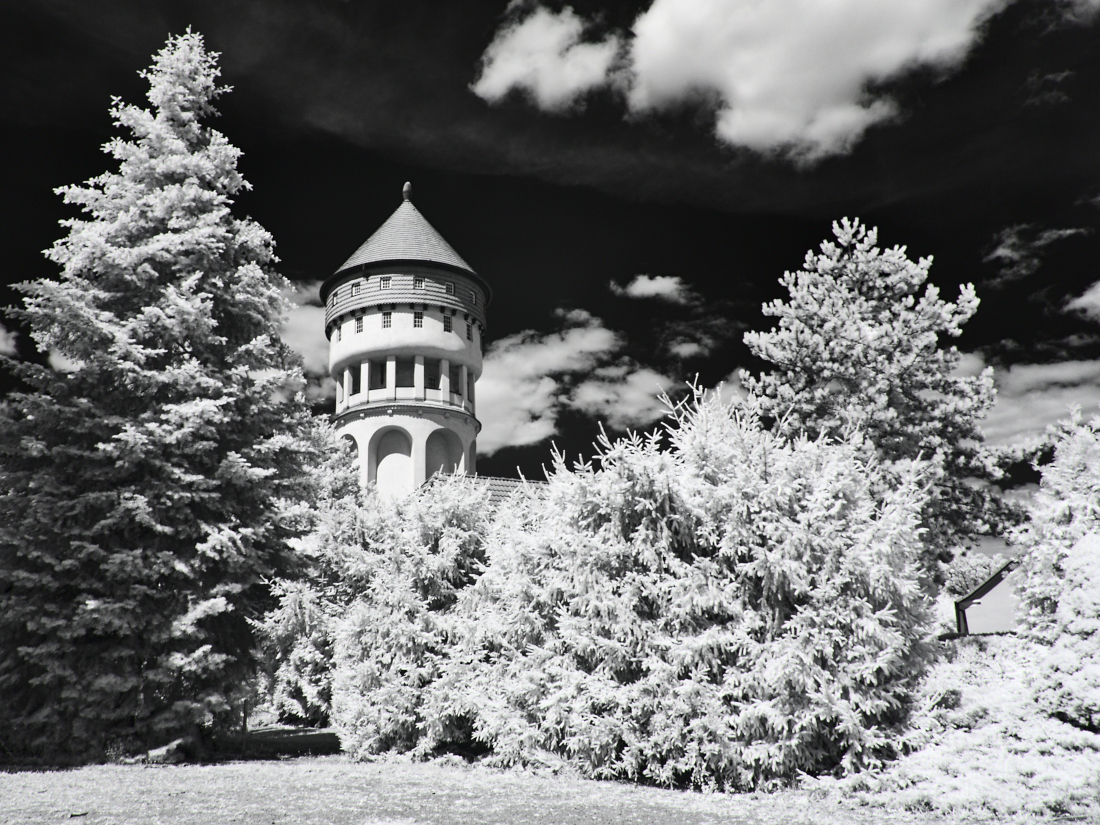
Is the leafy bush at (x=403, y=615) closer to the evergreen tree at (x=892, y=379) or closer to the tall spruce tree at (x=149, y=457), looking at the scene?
the tall spruce tree at (x=149, y=457)

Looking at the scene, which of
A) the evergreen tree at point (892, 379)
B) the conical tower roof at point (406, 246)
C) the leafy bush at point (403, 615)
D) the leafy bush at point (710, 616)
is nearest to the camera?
the leafy bush at point (710, 616)

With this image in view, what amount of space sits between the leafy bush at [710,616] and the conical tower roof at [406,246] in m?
31.4

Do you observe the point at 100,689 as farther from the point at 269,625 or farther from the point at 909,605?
the point at 909,605

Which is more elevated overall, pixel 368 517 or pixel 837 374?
pixel 837 374

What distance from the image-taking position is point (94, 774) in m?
11.4

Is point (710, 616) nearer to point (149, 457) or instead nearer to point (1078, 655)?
point (1078, 655)

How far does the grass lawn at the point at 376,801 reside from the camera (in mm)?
8258

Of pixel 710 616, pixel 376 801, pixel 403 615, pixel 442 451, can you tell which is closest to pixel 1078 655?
pixel 710 616

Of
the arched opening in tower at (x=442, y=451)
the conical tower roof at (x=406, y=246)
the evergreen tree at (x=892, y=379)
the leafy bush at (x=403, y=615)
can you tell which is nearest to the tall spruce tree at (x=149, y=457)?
the leafy bush at (x=403, y=615)

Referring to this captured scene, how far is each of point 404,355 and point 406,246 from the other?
607 cm

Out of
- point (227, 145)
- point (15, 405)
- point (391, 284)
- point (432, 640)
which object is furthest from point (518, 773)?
point (391, 284)

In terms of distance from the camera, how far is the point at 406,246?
42031 millimetres

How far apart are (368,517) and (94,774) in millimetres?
7028

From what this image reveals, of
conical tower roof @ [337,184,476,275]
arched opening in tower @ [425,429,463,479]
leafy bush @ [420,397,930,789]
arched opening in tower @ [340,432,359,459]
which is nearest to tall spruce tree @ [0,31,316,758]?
leafy bush @ [420,397,930,789]
